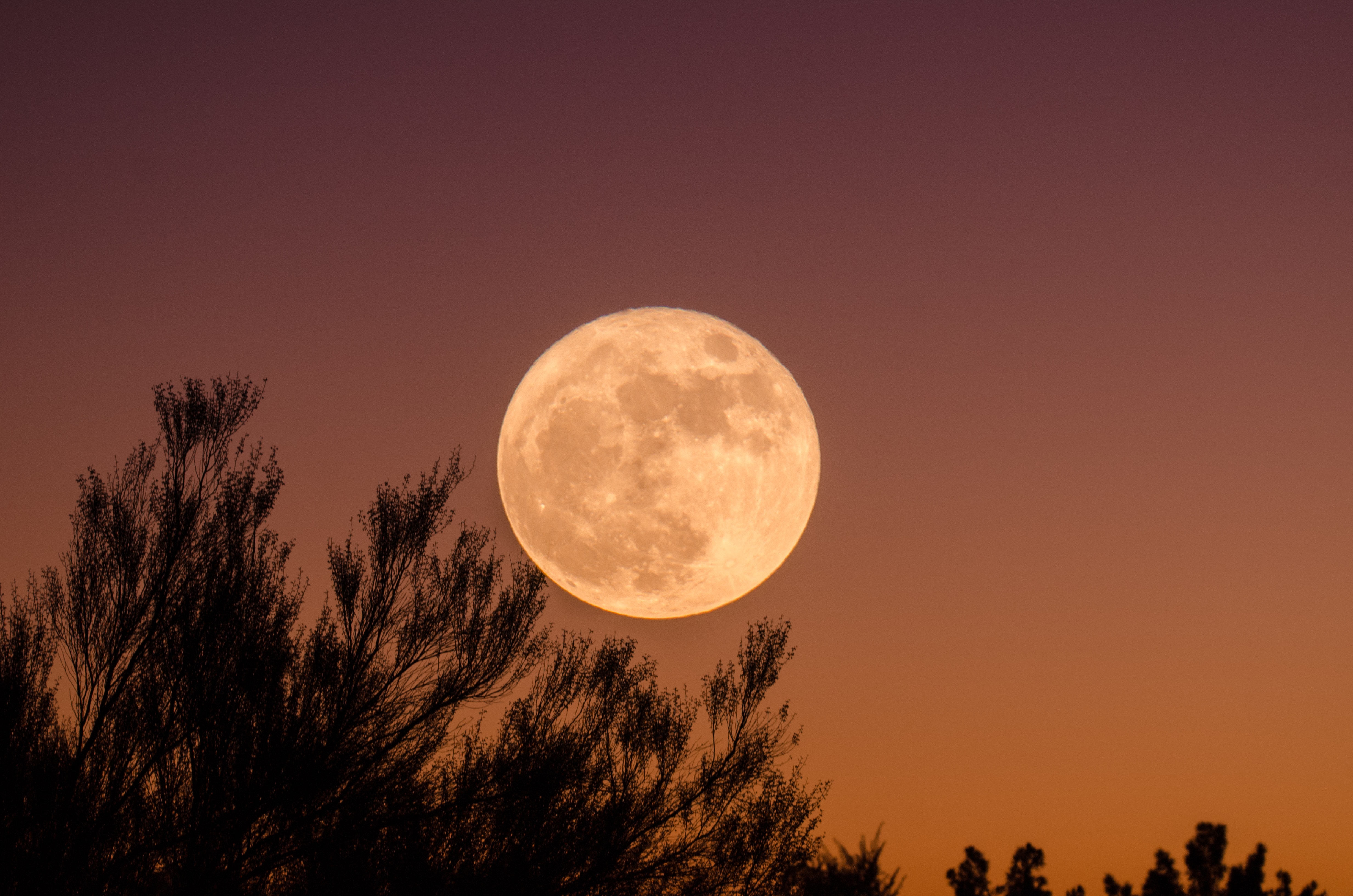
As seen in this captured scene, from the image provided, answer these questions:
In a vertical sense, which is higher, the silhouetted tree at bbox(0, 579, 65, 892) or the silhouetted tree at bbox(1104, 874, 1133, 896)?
the silhouetted tree at bbox(1104, 874, 1133, 896)

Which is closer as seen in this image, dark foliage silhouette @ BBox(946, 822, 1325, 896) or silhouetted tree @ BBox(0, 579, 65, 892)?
silhouetted tree @ BBox(0, 579, 65, 892)

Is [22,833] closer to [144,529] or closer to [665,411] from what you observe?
[144,529]

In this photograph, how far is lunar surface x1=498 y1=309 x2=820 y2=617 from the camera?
43.5 ft

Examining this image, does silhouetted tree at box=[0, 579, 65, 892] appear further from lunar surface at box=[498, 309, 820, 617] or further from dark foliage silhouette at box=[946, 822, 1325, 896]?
dark foliage silhouette at box=[946, 822, 1325, 896]

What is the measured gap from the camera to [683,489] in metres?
13.3

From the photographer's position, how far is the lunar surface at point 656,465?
13258 mm

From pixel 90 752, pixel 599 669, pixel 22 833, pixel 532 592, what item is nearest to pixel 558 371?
pixel 532 592

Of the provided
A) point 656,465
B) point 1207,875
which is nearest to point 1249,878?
point 1207,875

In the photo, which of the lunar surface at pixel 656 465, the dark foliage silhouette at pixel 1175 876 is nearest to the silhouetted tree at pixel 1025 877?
the dark foliage silhouette at pixel 1175 876

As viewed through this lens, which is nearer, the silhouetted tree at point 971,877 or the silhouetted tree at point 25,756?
the silhouetted tree at point 25,756

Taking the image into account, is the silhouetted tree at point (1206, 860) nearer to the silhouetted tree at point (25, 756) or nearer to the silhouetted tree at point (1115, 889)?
the silhouetted tree at point (1115, 889)

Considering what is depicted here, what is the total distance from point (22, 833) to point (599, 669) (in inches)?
292

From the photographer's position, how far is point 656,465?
13.1 metres

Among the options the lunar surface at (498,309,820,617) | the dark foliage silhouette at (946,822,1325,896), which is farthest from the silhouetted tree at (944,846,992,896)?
the lunar surface at (498,309,820,617)
